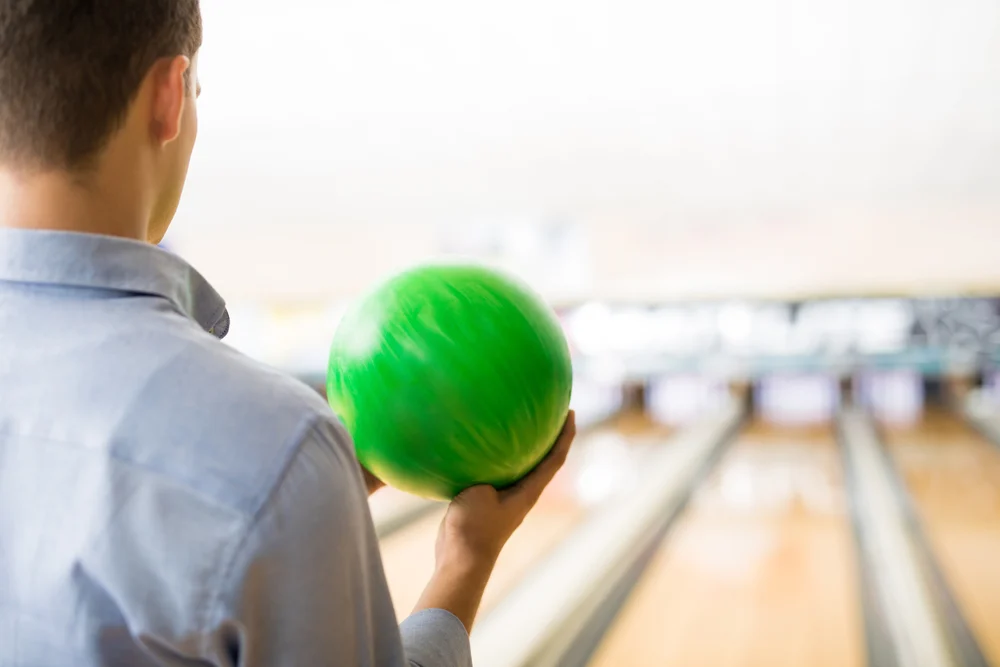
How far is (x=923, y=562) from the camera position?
10.5 ft

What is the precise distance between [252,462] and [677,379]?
7783 mm

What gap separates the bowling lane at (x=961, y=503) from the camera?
2.79m

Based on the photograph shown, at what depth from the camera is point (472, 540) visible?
96 cm

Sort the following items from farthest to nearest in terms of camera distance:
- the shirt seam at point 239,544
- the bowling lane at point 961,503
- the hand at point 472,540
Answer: the bowling lane at point 961,503 → the hand at point 472,540 → the shirt seam at point 239,544

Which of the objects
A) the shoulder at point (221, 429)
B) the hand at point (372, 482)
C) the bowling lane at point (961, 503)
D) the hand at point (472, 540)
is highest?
the shoulder at point (221, 429)

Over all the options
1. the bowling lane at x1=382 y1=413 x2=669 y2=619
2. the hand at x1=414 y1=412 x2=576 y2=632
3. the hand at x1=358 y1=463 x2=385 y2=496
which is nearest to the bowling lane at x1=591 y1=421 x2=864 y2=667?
the bowling lane at x1=382 y1=413 x2=669 y2=619

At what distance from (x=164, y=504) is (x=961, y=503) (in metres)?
4.19

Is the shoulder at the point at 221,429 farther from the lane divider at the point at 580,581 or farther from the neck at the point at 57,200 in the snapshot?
the lane divider at the point at 580,581

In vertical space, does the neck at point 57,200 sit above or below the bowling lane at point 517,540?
above

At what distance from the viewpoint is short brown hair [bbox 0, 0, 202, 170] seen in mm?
625

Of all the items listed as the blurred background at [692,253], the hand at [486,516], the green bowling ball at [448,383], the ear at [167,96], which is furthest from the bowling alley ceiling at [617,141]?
the ear at [167,96]

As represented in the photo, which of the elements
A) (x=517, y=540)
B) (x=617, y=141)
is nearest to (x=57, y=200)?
(x=517, y=540)

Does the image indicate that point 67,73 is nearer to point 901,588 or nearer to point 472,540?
point 472,540

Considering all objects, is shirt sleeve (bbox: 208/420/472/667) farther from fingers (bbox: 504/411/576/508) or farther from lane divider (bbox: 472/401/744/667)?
lane divider (bbox: 472/401/744/667)
